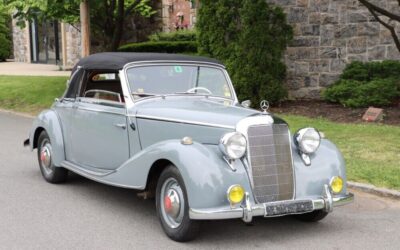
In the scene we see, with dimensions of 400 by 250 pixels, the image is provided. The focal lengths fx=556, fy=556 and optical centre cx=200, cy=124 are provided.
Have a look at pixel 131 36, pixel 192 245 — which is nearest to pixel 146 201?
pixel 192 245

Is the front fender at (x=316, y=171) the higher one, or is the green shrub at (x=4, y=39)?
the green shrub at (x=4, y=39)

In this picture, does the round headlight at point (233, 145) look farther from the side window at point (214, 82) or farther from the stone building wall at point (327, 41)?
the stone building wall at point (327, 41)

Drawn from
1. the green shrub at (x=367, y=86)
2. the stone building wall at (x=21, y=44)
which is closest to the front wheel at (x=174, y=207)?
the green shrub at (x=367, y=86)

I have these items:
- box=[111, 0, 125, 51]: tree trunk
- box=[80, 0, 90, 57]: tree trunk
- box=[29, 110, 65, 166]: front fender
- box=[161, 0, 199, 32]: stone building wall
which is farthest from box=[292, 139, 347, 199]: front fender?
box=[161, 0, 199, 32]: stone building wall

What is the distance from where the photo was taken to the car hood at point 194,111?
203 inches

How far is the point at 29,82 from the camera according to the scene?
19031 millimetres

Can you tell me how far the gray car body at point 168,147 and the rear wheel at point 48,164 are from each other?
0.63 ft

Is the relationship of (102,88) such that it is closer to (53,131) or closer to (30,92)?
(53,131)

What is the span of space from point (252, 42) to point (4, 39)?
24.8 metres

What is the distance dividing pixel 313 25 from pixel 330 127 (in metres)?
3.98

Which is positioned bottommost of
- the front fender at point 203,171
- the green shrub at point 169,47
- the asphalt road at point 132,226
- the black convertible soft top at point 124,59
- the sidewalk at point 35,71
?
the asphalt road at point 132,226

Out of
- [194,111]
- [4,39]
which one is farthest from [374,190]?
[4,39]

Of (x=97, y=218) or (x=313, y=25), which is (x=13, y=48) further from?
(x=97, y=218)

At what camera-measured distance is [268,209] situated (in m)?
4.70
